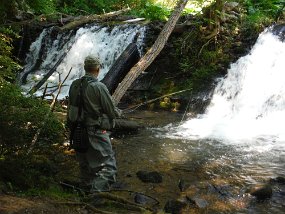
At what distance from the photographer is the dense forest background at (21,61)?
197 inches

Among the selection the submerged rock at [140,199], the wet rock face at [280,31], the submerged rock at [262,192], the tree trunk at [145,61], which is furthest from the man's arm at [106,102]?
the wet rock face at [280,31]

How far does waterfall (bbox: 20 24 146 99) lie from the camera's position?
15072 mm

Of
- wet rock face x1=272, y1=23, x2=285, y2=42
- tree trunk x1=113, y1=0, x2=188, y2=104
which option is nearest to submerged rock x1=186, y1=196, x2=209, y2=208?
tree trunk x1=113, y1=0, x2=188, y2=104

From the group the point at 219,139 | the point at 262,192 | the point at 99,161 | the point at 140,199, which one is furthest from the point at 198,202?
the point at 219,139

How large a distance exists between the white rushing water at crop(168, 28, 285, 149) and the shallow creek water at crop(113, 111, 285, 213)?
0.78 m

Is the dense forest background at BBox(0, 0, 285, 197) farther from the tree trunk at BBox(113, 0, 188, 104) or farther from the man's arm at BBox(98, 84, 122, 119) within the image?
the tree trunk at BBox(113, 0, 188, 104)

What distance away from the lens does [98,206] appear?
15.3 feet

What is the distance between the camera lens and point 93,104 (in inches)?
196

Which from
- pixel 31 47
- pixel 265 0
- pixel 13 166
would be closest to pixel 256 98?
pixel 265 0

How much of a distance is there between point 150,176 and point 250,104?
640 cm

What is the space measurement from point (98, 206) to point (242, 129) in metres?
6.23

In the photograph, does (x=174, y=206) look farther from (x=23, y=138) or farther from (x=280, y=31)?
(x=280, y=31)

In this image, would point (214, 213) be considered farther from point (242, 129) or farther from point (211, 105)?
point (211, 105)

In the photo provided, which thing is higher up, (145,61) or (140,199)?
(145,61)
